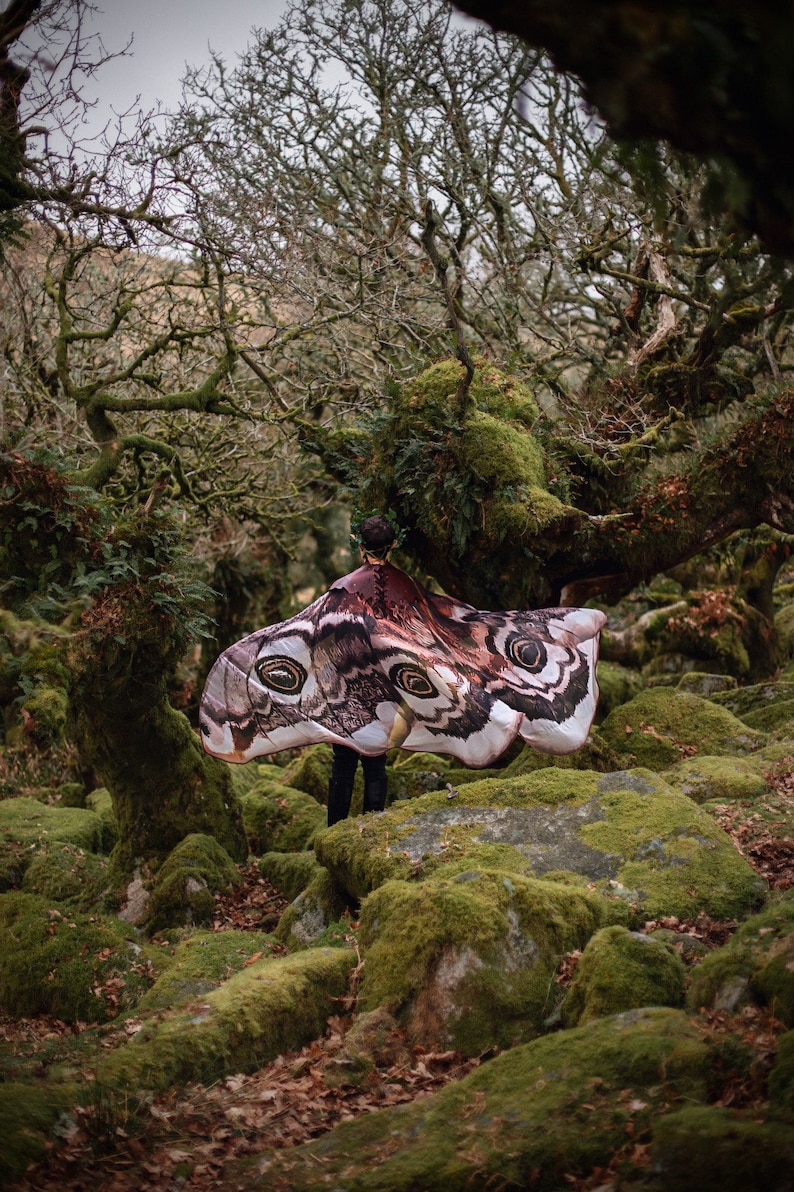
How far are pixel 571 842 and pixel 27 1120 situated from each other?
4197 mm

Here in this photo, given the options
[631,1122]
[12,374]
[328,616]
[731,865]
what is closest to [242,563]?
[12,374]

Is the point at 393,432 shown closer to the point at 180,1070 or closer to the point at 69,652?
the point at 69,652

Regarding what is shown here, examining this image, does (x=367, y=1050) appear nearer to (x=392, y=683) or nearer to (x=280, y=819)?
(x=392, y=683)

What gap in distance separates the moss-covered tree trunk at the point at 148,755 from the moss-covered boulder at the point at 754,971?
18.4 ft

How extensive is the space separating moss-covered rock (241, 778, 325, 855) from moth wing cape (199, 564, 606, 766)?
7.63ft

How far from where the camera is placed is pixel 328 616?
28.9ft

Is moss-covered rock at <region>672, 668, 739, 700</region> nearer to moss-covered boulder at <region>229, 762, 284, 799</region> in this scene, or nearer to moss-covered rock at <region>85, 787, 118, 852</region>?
moss-covered boulder at <region>229, 762, 284, 799</region>

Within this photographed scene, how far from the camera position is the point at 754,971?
4594mm

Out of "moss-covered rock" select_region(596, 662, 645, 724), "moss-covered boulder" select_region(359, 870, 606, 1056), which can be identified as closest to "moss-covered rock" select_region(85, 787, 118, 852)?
"moss-covered boulder" select_region(359, 870, 606, 1056)

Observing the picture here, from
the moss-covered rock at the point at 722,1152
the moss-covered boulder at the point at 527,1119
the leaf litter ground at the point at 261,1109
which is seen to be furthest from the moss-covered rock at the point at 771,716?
the moss-covered rock at the point at 722,1152

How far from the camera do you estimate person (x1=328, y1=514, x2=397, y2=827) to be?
8.81 metres

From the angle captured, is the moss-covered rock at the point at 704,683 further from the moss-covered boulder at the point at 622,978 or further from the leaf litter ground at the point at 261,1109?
the moss-covered boulder at the point at 622,978

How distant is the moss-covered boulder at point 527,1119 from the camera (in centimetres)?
368

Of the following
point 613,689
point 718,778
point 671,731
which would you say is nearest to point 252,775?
point 613,689
